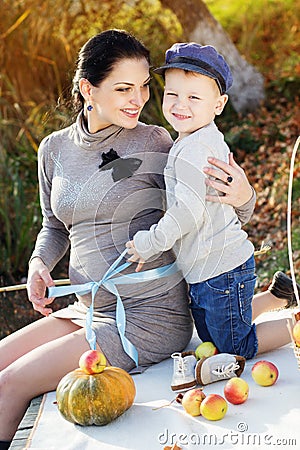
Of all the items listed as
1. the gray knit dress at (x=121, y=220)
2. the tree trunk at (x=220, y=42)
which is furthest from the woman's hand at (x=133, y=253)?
the tree trunk at (x=220, y=42)

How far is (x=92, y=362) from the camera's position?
106 inches

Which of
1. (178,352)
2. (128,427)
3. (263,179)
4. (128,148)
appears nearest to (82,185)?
(128,148)

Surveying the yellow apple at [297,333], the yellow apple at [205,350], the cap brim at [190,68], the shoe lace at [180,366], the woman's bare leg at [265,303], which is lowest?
the woman's bare leg at [265,303]

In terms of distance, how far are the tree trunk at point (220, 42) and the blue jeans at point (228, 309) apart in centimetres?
454

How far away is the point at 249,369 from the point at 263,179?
3.74m

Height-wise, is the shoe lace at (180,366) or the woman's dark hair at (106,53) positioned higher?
the woman's dark hair at (106,53)

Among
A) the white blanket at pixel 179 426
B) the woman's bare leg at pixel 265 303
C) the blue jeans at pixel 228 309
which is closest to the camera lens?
the white blanket at pixel 179 426

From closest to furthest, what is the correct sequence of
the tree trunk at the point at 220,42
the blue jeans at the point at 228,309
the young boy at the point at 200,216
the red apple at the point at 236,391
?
the red apple at the point at 236,391, the young boy at the point at 200,216, the blue jeans at the point at 228,309, the tree trunk at the point at 220,42

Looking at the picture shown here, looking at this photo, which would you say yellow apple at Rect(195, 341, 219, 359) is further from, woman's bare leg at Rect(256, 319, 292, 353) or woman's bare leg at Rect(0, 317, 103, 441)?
woman's bare leg at Rect(0, 317, 103, 441)

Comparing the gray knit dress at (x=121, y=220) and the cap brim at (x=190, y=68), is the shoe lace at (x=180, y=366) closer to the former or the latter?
the gray knit dress at (x=121, y=220)

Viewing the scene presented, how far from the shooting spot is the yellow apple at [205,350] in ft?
10.1

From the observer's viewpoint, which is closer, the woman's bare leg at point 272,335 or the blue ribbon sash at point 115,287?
the blue ribbon sash at point 115,287

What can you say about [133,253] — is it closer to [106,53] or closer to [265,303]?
[106,53]

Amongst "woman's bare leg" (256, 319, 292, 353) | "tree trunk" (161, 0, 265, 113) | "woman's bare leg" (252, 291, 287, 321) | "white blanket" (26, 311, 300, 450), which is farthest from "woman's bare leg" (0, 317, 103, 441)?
"tree trunk" (161, 0, 265, 113)
